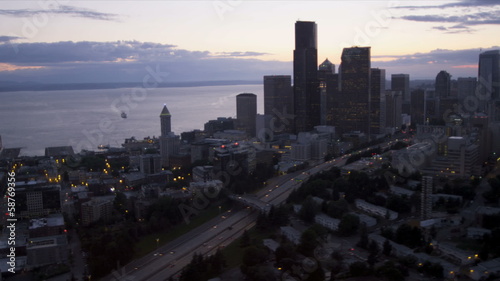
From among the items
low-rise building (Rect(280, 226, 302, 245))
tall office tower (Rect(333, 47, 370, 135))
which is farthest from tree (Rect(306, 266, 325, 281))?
tall office tower (Rect(333, 47, 370, 135))

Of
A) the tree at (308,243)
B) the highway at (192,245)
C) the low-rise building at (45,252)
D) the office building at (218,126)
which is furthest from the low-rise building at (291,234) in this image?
the office building at (218,126)

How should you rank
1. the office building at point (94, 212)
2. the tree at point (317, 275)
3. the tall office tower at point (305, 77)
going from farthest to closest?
1. the tall office tower at point (305, 77)
2. the office building at point (94, 212)
3. the tree at point (317, 275)

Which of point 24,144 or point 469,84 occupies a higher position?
point 469,84

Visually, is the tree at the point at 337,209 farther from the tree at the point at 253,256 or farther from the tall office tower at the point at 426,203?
the tree at the point at 253,256

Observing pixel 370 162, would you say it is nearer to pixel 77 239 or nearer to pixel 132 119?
pixel 77 239

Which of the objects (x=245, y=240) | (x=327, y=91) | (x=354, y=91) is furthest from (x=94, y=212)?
(x=327, y=91)

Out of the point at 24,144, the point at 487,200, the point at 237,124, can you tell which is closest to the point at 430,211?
the point at 487,200

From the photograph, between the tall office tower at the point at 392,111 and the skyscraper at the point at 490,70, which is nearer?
the tall office tower at the point at 392,111
